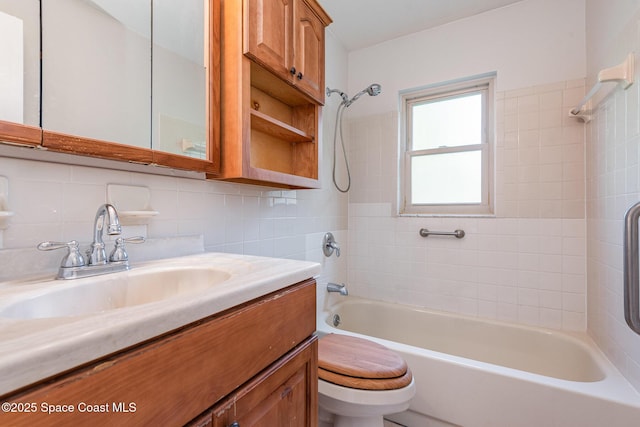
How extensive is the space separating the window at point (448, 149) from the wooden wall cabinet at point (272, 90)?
100 centimetres

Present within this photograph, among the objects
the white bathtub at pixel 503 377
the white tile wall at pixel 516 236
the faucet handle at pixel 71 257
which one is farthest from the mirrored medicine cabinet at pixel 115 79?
the white tile wall at pixel 516 236

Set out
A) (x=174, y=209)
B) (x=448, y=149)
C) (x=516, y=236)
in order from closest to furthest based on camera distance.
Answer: (x=174, y=209), (x=516, y=236), (x=448, y=149)

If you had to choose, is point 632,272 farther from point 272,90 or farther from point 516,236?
point 272,90

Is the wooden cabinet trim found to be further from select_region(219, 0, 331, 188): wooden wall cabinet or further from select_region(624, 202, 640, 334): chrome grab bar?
select_region(624, 202, 640, 334): chrome grab bar

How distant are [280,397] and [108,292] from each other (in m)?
0.50

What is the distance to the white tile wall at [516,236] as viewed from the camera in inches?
64.4

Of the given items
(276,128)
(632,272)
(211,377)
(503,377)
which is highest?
(276,128)

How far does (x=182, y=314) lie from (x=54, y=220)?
1.91ft

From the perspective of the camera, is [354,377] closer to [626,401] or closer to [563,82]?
[626,401]

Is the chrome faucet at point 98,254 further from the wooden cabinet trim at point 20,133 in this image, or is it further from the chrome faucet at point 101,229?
the wooden cabinet trim at point 20,133

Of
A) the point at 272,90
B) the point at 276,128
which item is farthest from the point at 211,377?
the point at 272,90

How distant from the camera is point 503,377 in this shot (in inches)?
46.9

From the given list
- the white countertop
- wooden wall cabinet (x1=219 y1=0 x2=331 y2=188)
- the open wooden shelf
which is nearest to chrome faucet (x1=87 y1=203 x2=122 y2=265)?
the white countertop

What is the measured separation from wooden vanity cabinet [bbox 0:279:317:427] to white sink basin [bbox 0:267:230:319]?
14 centimetres
